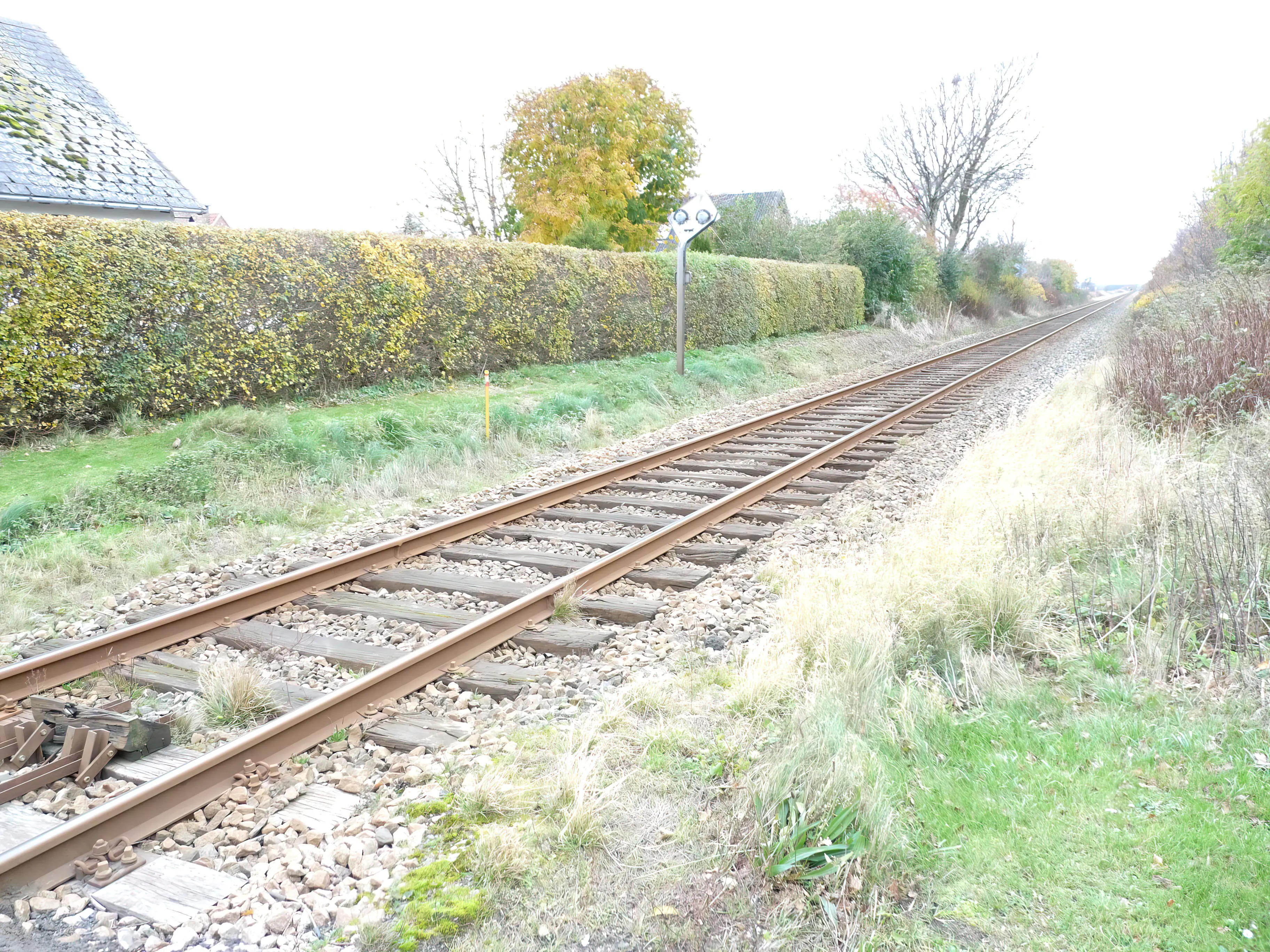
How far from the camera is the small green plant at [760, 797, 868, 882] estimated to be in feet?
8.77

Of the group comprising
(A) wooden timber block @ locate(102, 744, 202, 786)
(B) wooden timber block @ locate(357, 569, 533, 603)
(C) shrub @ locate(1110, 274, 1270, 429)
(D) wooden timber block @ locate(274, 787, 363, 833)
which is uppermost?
(C) shrub @ locate(1110, 274, 1270, 429)

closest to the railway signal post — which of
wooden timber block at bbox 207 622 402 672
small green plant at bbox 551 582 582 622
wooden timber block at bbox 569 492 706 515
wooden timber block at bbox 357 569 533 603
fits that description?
wooden timber block at bbox 569 492 706 515

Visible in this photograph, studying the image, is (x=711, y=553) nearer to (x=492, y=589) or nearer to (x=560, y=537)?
(x=560, y=537)

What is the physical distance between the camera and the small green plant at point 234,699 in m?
3.81

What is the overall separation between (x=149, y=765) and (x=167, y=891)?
2.89 feet

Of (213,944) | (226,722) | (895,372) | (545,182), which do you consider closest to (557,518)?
(226,722)

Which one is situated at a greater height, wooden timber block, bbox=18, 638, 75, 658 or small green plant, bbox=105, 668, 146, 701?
wooden timber block, bbox=18, 638, 75, 658

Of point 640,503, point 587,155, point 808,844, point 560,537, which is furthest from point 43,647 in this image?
point 587,155

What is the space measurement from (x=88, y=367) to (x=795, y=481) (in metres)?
7.42

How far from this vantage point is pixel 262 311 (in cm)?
1048

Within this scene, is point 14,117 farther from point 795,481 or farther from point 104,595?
point 795,481

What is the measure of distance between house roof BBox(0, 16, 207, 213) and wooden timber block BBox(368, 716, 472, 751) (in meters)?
13.3

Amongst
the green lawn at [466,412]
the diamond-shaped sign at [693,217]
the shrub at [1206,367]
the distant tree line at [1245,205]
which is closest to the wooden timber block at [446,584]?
the green lawn at [466,412]

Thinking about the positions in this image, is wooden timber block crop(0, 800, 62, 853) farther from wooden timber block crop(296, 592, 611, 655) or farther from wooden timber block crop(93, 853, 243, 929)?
wooden timber block crop(296, 592, 611, 655)
